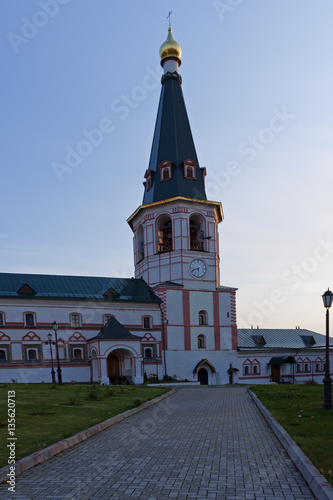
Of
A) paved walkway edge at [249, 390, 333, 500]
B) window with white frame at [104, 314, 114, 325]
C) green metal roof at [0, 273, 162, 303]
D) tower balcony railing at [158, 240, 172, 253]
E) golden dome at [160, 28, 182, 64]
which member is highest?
golden dome at [160, 28, 182, 64]

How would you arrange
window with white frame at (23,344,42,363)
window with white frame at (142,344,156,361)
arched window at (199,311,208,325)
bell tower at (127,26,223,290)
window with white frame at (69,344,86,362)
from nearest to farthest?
window with white frame at (23,344,42,363)
window with white frame at (69,344,86,362)
window with white frame at (142,344,156,361)
bell tower at (127,26,223,290)
arched window at (199,311,208,325)

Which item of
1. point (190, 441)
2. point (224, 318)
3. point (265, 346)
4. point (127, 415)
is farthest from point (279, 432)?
point (265, 346)

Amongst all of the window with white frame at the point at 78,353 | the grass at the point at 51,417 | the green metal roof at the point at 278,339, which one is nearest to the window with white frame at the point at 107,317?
the window with white frame at the point at 78,353

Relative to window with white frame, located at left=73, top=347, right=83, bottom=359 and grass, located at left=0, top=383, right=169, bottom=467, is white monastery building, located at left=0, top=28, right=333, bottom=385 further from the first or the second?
grass, located at left=0, top=383, right=169, bottom=467

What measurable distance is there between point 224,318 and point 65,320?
46.7 ft

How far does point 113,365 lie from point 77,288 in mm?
7287

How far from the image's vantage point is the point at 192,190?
38.1 meters

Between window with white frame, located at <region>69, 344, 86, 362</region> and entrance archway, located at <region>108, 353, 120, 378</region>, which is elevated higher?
window with white frame, located at <region>69, 344, 86, 362</region>

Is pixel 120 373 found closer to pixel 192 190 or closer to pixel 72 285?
pixel 72 285

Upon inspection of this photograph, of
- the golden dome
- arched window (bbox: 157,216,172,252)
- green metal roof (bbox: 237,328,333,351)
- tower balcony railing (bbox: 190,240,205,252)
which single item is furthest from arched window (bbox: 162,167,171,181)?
green metal roof (bbox: 237,328,333,351)

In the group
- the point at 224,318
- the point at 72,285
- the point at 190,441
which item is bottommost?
the point at 190,441

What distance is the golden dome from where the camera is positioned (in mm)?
41625

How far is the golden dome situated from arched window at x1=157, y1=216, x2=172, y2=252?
17.4 metres

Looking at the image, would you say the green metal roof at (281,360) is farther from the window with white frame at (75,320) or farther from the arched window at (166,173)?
the arched window at (166,173)
